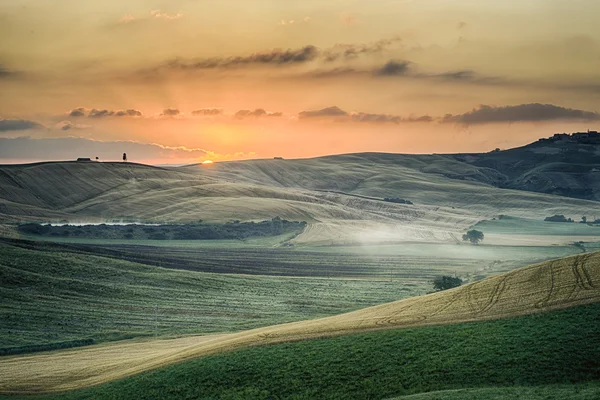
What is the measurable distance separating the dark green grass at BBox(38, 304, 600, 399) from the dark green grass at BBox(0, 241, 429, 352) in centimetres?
2699

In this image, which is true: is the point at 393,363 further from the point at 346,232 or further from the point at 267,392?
the point at 346,232

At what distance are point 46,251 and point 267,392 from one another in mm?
75729

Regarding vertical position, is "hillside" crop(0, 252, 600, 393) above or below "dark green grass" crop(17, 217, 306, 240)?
below

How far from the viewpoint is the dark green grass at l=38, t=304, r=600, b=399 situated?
1346 inches

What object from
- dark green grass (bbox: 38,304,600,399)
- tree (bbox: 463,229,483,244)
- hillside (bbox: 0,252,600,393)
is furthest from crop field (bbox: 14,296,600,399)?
tree (bbox: 463,229,483,244)

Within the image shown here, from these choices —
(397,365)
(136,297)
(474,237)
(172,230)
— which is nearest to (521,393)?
(397,365)

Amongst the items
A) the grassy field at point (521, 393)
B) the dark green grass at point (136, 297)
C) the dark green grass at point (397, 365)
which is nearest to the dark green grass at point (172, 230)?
the dark green grass at point (136, 297)

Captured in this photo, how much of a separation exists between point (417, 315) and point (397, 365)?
9816 mm

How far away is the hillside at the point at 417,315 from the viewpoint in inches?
1692

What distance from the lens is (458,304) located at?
155 feet

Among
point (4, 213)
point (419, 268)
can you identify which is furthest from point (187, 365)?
point (4, 213)

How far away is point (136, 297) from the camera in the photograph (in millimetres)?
88562

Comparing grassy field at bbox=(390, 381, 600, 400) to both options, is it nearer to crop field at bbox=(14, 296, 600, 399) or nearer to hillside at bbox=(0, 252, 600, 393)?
crop field at bbox=(14, 296, 600, 399)

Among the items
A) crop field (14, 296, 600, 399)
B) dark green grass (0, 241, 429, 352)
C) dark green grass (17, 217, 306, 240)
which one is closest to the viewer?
crop field (14, 296, 600, 399)
